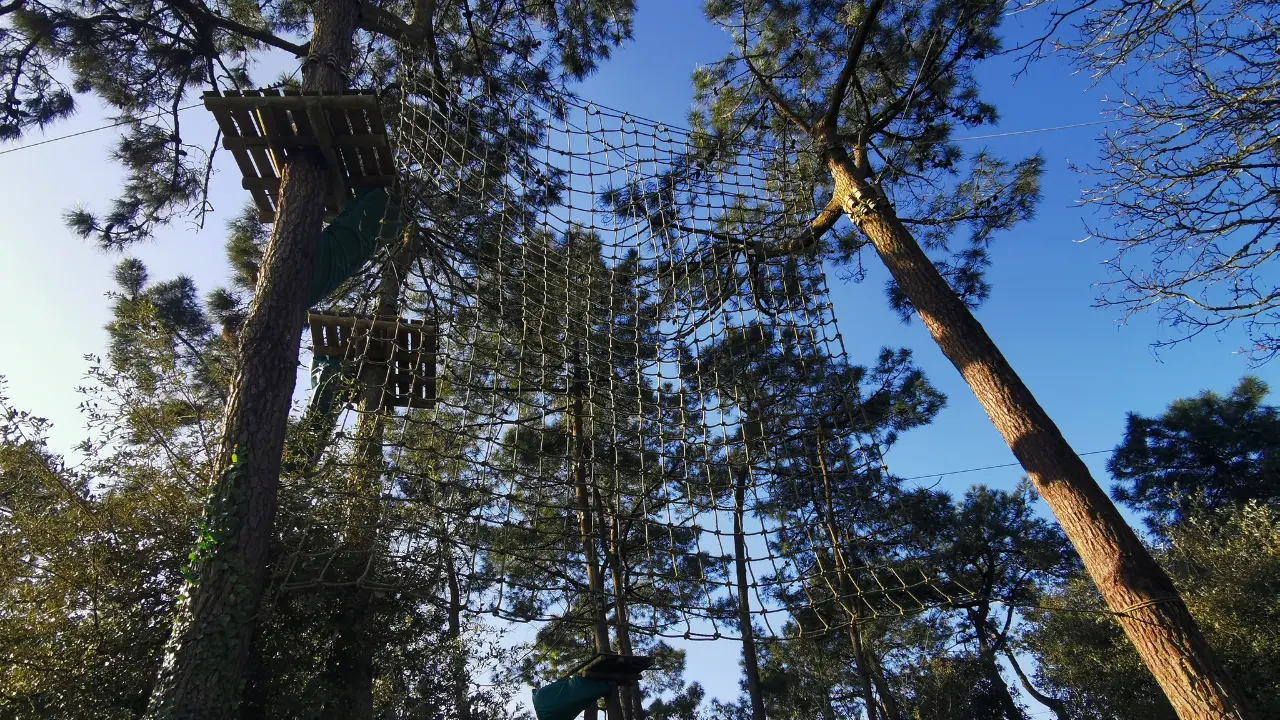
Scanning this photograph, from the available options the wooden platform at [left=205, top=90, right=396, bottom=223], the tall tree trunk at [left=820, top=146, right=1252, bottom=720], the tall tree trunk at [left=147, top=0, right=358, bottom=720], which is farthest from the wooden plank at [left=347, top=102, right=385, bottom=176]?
the tall tree trunk at [left=820, top=146, right=1252, bottom=720]

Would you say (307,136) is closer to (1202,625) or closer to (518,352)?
(518,352)

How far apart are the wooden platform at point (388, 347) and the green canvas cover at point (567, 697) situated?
1451 mm

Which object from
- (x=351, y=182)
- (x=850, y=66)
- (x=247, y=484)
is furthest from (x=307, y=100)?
(x=850, y=66)

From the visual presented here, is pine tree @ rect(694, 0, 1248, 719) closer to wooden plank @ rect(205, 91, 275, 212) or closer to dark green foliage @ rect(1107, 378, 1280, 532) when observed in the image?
wooden plank @ rect(205, 91, 275, 212)

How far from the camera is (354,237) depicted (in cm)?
348

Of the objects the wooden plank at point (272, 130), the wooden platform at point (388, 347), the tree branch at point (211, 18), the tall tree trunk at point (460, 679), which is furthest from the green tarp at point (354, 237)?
the tall tree trunk at point (460, 679)

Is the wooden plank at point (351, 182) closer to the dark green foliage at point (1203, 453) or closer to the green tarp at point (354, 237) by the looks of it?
the green tarp at point (354, 237)

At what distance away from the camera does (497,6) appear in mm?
5488

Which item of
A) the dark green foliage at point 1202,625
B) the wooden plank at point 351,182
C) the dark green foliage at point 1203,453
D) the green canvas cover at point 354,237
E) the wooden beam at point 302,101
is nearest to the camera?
the wooden beam at point 302,101

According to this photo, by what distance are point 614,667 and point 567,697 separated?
0.81ft

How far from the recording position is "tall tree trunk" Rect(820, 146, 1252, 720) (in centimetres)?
240

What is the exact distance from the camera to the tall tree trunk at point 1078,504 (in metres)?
2.40

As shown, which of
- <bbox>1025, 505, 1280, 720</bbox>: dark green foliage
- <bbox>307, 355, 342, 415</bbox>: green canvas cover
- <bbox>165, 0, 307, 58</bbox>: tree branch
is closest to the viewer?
<bbox>307, 355, 342, 415</bbox>: green canvas cover

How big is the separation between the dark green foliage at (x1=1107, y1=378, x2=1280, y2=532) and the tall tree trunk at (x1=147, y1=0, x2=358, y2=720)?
14048 millimetres
